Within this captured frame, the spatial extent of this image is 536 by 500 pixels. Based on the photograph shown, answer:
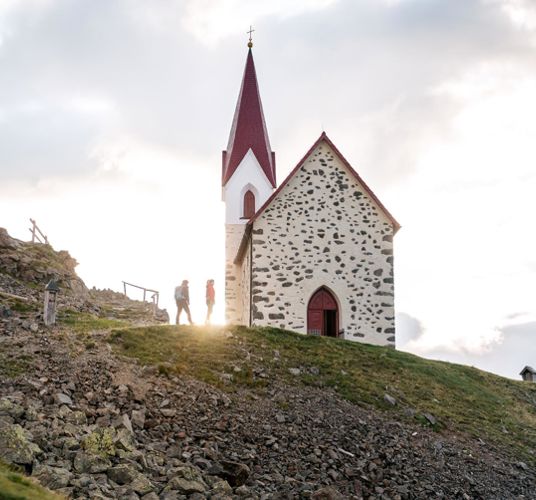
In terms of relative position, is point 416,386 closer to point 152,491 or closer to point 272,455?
point 272,455

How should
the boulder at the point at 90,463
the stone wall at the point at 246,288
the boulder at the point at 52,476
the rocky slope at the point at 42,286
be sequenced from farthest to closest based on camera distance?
1. the stone wall at the point at 246,288
2. the rocky slope at the point at 42,286
3. the boulder at the point at 90,463
4. the boulder at the point at 52,476

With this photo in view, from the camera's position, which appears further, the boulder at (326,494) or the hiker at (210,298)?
the hiker at (210,298)

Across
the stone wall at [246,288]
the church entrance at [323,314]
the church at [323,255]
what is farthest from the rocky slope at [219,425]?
the stone wall at [246,288]

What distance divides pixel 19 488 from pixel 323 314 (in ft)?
56.0

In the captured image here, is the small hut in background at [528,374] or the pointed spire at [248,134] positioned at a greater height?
the pointed spire at [248,134]

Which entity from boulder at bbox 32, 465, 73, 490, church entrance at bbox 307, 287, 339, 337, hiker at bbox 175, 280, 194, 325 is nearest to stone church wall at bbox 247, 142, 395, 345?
church entrance at bbox 307, 287, 339, 337

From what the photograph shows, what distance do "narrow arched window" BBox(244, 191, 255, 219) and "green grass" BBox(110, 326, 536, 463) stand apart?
45.1 feet

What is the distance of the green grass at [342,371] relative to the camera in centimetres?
1812

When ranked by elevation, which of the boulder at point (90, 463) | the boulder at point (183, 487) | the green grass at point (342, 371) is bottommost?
the boulder at point (183, 487)

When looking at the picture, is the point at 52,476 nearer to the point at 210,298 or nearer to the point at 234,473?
the point at 234,473

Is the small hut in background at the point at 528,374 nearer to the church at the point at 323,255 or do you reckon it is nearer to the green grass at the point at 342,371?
the green grass at the point at 342,371

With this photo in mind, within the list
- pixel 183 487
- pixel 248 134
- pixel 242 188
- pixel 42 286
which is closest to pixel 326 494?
pixel 183 487

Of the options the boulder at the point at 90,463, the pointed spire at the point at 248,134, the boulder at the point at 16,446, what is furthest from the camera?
the pointed spire at the point at 248,134

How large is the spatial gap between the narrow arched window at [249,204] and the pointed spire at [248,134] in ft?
4.18
